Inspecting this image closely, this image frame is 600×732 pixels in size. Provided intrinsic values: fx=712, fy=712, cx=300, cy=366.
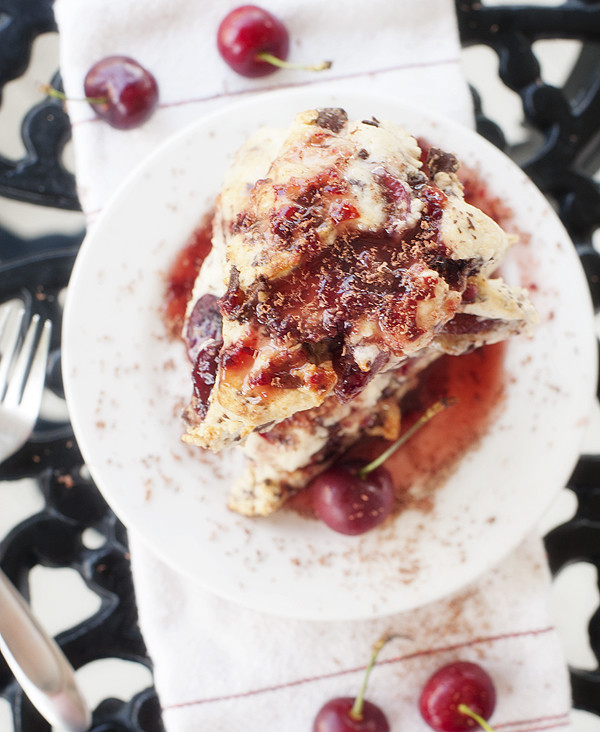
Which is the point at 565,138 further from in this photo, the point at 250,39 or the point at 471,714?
the point at 471,714

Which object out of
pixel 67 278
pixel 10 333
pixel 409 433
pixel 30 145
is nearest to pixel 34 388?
pixel 10 333

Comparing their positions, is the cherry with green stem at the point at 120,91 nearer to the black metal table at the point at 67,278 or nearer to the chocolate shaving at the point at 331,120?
the black metal table at the point at 67,278

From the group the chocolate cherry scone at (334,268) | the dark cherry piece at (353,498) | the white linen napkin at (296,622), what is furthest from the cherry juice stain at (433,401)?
the chocolate cherry scone at (334,268)

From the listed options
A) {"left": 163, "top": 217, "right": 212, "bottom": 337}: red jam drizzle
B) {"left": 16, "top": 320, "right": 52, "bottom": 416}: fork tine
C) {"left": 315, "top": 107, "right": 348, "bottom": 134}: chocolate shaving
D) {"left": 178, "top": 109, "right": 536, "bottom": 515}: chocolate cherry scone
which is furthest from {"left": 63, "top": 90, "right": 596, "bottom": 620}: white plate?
{"left": 178, "top": 109, "right": 536, "bottom": 515}: chocolate cherry scone

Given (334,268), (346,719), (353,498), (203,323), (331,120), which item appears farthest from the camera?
(346,719)

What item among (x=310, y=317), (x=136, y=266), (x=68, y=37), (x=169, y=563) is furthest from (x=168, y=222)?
(x=169, y=563)

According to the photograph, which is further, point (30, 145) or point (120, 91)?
point (30, 145)

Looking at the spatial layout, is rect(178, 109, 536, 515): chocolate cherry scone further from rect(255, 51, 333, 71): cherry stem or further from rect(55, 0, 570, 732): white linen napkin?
rect(55, 0, 570, 732): white linen napkin
